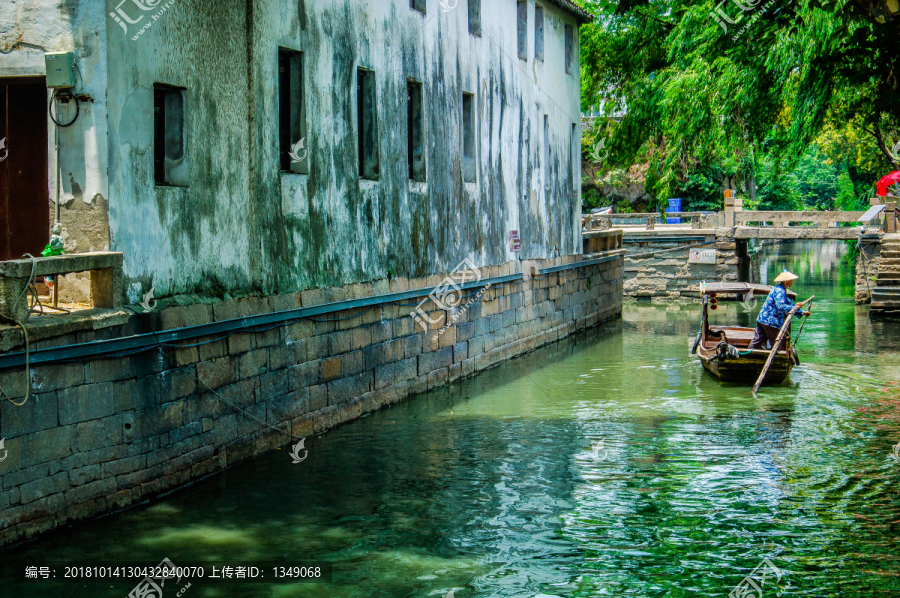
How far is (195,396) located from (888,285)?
21.7 meters

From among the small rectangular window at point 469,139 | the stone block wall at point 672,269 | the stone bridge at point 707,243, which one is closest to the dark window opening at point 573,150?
the stone bridge at point 707,243

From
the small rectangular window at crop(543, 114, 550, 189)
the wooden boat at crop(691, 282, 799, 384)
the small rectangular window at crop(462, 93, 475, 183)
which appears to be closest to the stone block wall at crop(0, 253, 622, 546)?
the small rectangular window at crop(462, 93, 475, 183)

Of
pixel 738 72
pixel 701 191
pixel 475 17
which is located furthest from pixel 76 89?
pixel 701 191

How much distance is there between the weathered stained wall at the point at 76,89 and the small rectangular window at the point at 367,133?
208 inches

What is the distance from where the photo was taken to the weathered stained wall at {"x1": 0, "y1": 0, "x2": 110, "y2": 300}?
849 centimetres

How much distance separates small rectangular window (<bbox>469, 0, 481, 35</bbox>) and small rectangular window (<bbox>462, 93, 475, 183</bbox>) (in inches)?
47.2

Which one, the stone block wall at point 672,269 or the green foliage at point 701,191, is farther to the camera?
the green foliage at point 701,191

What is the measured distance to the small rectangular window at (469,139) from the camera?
17125mm

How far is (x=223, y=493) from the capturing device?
9.46m

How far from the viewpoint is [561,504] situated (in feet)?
30.6

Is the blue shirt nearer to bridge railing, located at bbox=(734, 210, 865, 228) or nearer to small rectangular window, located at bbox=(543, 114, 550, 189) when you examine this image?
small rectangular window, located at bbox=(543, 114, 550, 189)

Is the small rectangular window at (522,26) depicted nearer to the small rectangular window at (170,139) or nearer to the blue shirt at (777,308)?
the blue shirt at (777,308)

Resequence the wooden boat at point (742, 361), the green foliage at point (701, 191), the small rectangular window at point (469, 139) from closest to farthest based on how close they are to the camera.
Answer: the wooden boat at point (742, 361) < the small rectangular window at point (469, 139) < the green foliage at point (701, 191)

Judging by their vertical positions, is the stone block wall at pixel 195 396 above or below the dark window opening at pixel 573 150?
below
